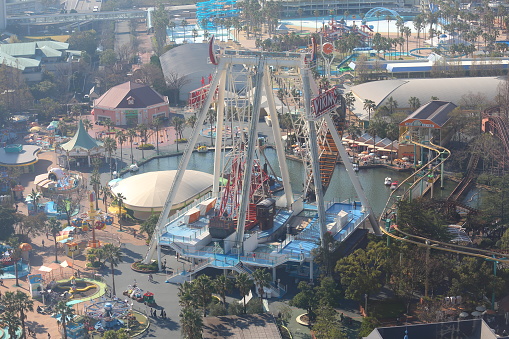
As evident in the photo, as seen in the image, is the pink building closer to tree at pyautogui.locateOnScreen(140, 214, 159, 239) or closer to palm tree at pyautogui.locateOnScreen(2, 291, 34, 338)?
tree at pyautogui.locateOnScreen(140, 214, 159, 239)

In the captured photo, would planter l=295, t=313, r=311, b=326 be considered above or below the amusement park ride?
below

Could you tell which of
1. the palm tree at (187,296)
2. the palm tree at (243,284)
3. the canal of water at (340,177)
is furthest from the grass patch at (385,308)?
the canal of water at (340,177)

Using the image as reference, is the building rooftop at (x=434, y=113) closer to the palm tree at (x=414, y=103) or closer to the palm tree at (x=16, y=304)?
the palm tree at (x=414, y=103)

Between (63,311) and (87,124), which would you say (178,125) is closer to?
(87,124)

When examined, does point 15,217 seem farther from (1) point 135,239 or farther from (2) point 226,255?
(2) point 226,255

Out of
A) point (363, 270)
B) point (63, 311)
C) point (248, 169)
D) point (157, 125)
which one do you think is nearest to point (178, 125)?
point (157, 125)

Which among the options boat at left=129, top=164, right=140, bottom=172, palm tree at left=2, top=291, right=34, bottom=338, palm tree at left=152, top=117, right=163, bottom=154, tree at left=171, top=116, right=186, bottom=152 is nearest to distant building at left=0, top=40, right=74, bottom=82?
palm tree at left=152, top=117, right=163, bottom=154

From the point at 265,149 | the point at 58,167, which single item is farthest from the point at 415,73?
the point at 58,167
